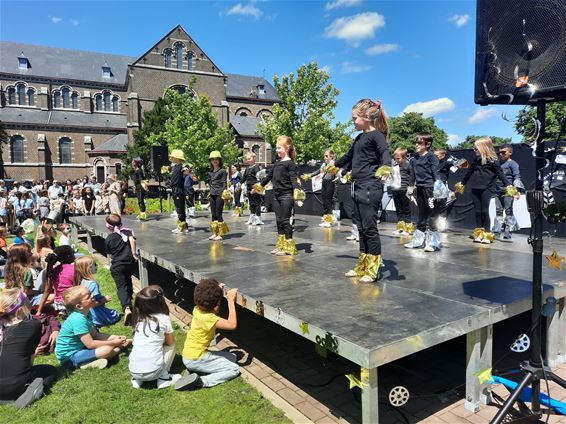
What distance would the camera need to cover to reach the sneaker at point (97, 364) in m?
4.87

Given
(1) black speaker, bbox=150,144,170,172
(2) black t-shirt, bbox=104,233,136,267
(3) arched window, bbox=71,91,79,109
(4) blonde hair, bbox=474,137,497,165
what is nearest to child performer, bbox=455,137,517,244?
(4) blonde hair, bbox=474,137,497,165

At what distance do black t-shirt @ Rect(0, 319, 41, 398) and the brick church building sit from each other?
47215 millimetres

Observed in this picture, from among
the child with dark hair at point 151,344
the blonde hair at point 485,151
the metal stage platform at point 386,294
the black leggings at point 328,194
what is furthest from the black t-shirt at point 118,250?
the blonde hair at point 485,151

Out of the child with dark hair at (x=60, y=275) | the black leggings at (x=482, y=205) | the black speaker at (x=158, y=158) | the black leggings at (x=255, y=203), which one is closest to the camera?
the child with dark hair at (x=60, y=275)

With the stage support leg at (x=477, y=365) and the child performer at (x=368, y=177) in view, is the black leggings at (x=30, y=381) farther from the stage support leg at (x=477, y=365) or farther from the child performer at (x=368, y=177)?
the stage support leg at (x=477, y=365)

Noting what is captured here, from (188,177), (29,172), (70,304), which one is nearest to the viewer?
(70,304)

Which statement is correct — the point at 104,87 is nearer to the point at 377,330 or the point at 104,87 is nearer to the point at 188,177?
the point at 188,177

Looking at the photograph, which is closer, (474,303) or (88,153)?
(474,303)

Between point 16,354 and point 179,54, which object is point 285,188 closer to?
point 16,354

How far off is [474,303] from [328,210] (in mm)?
7773

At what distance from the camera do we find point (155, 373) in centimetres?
434

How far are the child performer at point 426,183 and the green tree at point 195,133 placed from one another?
28.8 metres

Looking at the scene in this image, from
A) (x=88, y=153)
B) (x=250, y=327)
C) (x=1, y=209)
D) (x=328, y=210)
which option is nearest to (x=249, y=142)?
(x=88, y=153)

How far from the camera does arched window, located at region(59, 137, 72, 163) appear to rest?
167 feet
